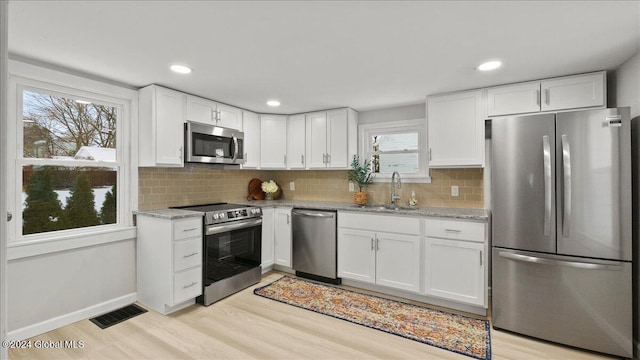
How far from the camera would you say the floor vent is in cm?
256

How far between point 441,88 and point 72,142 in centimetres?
350

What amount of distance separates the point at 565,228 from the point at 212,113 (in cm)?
351

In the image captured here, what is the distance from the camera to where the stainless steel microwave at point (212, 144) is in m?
3.15

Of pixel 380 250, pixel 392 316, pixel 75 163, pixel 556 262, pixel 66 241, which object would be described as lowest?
pixel 392 316

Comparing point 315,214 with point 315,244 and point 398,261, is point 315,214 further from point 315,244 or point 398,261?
point 398,261

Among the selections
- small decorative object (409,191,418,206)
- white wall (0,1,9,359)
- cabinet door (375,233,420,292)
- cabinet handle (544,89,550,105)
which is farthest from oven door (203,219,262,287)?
cabinet handle (544,89,550,105)

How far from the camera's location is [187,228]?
9.27ft

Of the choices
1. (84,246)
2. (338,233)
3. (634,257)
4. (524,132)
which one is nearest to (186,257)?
(84,246)

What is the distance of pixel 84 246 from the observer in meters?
2.65

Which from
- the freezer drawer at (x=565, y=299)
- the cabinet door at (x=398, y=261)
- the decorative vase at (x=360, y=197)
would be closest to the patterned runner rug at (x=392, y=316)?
the cabinet door at (x=398, y=261)

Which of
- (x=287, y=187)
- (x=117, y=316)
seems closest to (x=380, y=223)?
(x=287, y=187)

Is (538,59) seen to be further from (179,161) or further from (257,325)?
(179,161)

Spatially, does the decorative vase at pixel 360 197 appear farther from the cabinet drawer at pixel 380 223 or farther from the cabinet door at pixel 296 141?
the cabinet door at pixel 296 141

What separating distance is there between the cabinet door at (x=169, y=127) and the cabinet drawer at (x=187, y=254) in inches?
32.7
